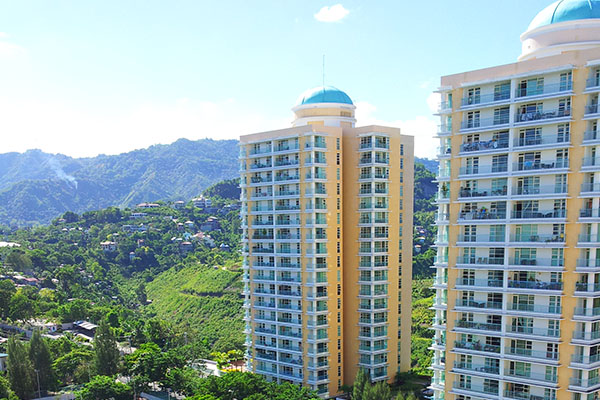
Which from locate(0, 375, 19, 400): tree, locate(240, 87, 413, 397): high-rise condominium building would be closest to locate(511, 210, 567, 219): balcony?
locate(240, 87, 413, 397): high-rise condominium building

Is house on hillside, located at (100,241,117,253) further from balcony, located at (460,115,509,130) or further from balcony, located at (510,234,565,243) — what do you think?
balcony, located at (510,234,565,243)

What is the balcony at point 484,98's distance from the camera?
29562mm

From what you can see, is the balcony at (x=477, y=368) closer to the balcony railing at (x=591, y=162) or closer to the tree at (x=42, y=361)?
the balcony railing at (x=591, y=162)

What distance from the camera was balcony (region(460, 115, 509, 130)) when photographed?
97.5ft

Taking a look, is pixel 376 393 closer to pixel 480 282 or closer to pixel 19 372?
pixel 480 282

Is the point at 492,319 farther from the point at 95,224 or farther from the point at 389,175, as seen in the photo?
the point at 95,224

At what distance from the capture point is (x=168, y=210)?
149625 mm

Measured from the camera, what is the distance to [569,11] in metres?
28.7

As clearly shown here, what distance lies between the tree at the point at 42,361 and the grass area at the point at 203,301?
20.1 m

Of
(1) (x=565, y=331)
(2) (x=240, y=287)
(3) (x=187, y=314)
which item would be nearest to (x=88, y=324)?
(3) (x=187, y=314)

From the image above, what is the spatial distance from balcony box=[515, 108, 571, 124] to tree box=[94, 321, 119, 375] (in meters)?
43.2

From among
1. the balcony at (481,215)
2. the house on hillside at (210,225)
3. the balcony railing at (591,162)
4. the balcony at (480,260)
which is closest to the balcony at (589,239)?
the balcony railing at (591,162)

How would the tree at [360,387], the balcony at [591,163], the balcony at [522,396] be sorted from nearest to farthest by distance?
the balcony at [591,163] < the balcony at [522,396] < the tree at [360,387]

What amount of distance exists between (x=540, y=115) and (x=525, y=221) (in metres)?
6.61
